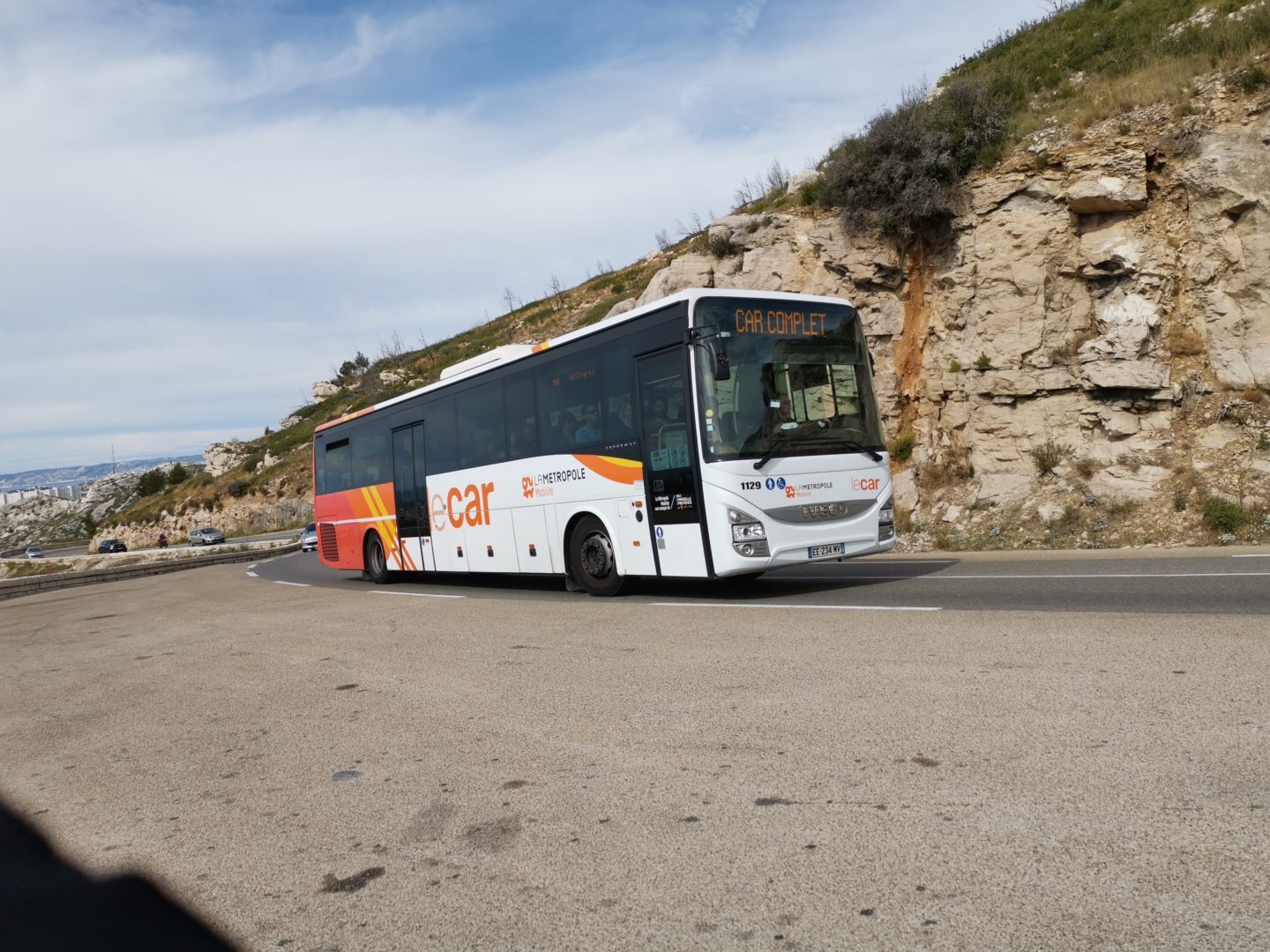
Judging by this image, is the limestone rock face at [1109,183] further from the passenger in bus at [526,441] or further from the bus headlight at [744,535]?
the bus headlight at [744,535]

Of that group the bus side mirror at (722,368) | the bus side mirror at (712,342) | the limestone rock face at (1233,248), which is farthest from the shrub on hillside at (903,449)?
the bus side mirror at (722,368)

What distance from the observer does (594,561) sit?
1325 centimetres

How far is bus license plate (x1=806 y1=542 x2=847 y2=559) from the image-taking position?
1153 cm

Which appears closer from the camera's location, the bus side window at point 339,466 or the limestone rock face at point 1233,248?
the limestone rock face at point 1233,248

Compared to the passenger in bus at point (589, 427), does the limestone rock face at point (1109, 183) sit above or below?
above

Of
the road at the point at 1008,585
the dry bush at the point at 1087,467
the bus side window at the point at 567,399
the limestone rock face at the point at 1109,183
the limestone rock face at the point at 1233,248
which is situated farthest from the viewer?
the limestone rock face at the point at 1109,183

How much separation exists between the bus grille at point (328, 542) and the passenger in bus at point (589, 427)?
10.3 m

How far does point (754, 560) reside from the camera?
36.7ft

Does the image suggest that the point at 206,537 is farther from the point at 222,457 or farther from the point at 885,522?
the point at 885,522

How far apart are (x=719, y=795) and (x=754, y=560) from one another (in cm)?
661

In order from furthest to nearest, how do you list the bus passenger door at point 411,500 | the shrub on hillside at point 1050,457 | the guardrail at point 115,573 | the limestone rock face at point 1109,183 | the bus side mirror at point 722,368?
the guardrail at point 115,573 < the limestone rock face at point 1109,183 < the shrub on hillside at point 1050,457 < the bus passenger door at point 411,500 < the bus side mirror at point 722,368

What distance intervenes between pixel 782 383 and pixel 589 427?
8.58 feet

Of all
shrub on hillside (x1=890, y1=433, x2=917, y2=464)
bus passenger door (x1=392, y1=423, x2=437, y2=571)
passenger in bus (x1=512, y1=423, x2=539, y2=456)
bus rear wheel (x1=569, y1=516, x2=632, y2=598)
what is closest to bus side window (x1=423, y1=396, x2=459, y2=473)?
bus passenger door (x1=392, y1=423, x2=437, y2=571)

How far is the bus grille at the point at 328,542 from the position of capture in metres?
21.8
